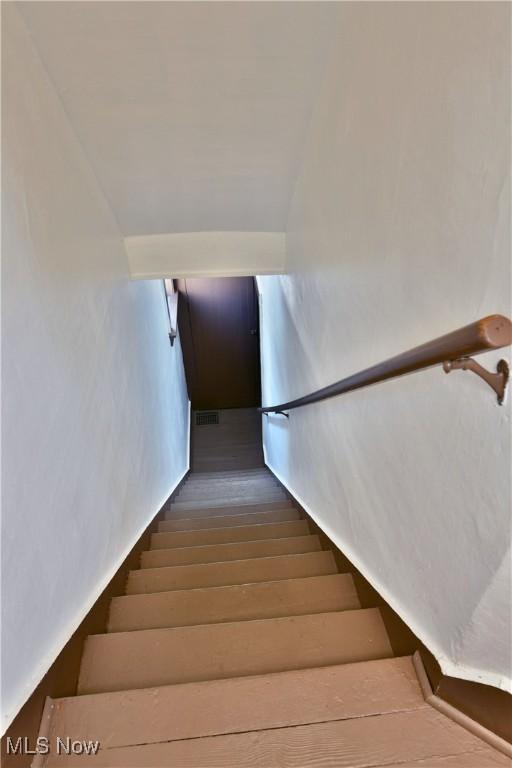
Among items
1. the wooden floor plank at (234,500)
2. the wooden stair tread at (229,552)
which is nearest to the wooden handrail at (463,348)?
the wooden stair tread at (229,552)

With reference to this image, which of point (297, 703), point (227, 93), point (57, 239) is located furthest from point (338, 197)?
point (297, 703)

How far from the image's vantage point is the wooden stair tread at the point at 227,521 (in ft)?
9.21

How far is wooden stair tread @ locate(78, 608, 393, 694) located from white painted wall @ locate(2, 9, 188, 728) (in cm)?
17

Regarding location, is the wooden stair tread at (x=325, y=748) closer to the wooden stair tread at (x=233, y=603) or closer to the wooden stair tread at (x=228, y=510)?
the wooden stair tread at (x=233, y=603)

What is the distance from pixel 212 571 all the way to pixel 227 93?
75.0 inches

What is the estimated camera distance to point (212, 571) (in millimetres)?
1886

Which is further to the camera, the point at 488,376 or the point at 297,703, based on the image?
the point at 297,703

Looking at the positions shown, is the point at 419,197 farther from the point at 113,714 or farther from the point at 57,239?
the point at 113,714

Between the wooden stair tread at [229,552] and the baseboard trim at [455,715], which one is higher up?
the wooden stair tread at [229,552]

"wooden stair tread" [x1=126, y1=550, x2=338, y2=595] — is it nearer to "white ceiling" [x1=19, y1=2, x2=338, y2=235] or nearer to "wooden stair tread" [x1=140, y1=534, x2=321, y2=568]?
"wooden stair tread" [x1=140, y1=534, x2=321, y2=568]

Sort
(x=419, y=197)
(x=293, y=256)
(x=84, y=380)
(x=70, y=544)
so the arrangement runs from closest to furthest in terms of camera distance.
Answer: (x=419, y=197), (x=70, y=544), (x=84, y=380), (x=293, y=256)

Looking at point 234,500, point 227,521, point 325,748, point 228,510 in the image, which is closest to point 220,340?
point 234,500

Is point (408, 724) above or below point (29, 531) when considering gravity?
below

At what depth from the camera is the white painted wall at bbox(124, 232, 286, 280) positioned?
2736 mm
